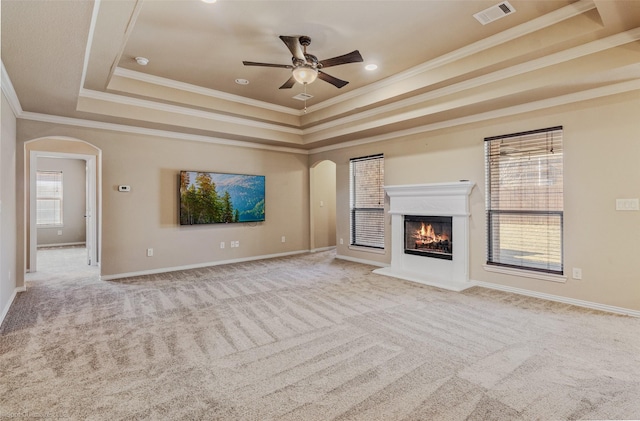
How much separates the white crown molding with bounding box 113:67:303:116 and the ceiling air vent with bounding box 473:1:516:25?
3721 millimetres

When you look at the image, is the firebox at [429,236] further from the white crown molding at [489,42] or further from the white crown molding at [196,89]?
the white crown molding at [196,89]

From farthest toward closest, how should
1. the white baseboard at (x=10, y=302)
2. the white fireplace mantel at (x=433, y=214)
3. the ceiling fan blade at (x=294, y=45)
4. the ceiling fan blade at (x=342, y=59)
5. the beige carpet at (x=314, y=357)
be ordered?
1. the white fireplace mantel at (x=433, y=214)
2. the white baseboard at (x=10, y=302)
3. the ceiling fan blade at (x=342, y=59)
4. the ceiling fan blade at (x=294, y=45)
5. the beige carpet at (x=314, y=357)

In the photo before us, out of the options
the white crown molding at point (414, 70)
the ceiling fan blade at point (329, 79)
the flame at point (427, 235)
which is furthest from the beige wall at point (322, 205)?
the ceiling fan blade at point (329, 79)

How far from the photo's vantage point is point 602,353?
8.63 feet

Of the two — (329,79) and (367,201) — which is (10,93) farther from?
(367,201)

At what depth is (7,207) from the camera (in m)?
3.89

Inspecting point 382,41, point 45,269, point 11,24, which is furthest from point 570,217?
point 45,269

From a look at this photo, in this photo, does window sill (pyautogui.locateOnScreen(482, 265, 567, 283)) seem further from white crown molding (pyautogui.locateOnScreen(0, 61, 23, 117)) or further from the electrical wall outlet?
white crown molding (pyautogui.locateOnScreen(0, 61, 23, 117))

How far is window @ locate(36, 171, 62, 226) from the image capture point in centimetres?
899

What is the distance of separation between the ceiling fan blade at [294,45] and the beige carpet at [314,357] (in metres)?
2.79

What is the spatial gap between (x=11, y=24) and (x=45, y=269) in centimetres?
535

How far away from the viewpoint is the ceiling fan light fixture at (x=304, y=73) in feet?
11.4

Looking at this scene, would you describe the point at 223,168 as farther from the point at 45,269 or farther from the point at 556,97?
the point at 556,97

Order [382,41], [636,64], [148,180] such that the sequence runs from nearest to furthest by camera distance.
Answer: [636,64], [382,41], [148,180]
